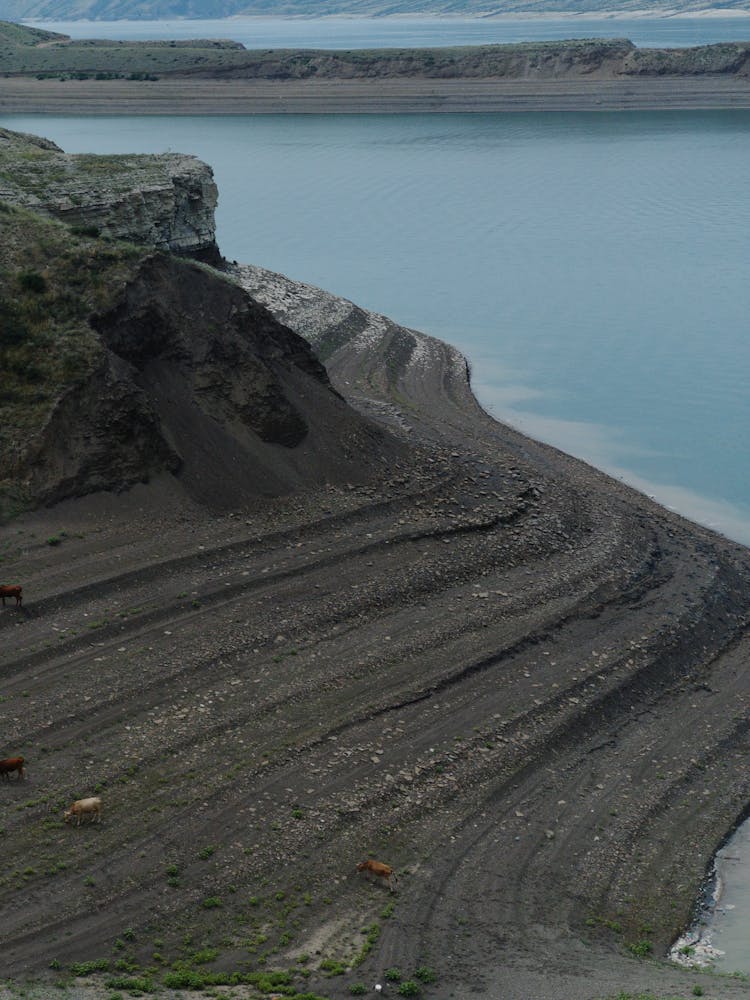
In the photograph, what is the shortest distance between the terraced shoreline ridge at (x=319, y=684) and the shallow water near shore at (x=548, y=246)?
367 inches

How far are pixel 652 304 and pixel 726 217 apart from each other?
854 inches

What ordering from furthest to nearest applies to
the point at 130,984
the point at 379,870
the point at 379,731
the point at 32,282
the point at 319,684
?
the point at 32,282 < the point at 319,684 < the point at 379,731 < the point at 379,870 < the point at 130,984

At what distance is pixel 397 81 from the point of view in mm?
141375

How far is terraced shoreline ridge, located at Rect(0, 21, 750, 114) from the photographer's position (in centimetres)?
13538

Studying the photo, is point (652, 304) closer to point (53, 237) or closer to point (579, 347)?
point (579, 347)

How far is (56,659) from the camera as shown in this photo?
25.2 metres

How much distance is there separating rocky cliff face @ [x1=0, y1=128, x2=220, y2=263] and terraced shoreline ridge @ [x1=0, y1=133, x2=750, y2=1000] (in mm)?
2728

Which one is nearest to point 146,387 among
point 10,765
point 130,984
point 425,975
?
point 10,765

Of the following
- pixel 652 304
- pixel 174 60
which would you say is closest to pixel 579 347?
pixel 652 304

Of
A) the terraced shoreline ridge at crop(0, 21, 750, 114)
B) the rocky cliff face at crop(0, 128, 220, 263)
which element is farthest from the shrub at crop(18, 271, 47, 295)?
the terraced shoreline ridge at crop(0, 21, 750, 114)

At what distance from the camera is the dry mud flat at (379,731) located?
61.3 feet

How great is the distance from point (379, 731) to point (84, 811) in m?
6.22

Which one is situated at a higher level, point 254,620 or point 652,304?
point 652,304

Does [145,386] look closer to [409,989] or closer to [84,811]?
[84,811]
